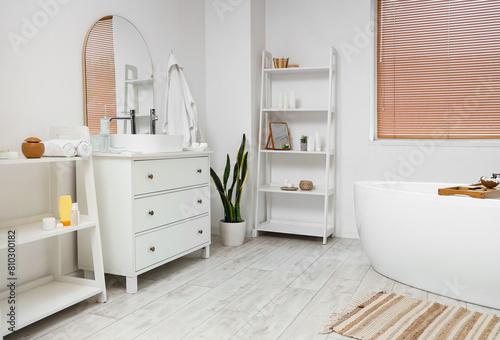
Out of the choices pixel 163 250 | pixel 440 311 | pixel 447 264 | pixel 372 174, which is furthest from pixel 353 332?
pixel 372 174

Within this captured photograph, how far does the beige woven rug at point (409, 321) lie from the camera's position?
207 cm

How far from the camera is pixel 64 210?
2.34 metres

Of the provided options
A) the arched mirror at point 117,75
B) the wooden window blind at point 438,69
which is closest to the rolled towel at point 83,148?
the arched mirror at point 117,75

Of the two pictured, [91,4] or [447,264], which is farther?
[91,4]

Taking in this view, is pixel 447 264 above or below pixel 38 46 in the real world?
below

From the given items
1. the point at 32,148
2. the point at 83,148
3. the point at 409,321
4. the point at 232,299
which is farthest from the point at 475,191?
the point at 32,148

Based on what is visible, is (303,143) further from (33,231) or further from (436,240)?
(33,231)

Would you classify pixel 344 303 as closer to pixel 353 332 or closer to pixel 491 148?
pixel 353 332

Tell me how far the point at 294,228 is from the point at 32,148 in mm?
2505

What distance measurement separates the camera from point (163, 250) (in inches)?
112

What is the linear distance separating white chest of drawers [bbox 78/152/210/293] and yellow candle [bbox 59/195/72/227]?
0.31 metres

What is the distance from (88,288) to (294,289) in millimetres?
1165

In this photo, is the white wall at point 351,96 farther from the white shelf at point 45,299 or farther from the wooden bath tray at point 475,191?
the white shelf at point 45,299

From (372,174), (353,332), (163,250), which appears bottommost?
(353,332)
